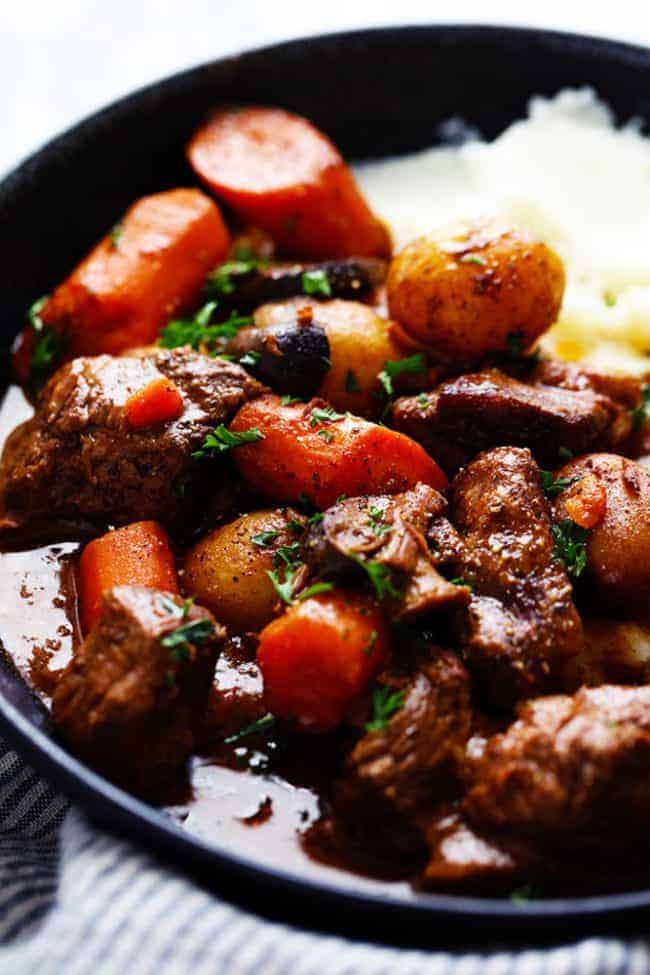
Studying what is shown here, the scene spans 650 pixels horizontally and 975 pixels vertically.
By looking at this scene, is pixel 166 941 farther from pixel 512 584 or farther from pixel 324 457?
pixel 324 457

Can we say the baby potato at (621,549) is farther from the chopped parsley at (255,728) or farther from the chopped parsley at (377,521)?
the chopped parsley at (255,728)

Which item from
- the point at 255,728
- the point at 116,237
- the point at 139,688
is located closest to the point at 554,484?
the point at 255,728

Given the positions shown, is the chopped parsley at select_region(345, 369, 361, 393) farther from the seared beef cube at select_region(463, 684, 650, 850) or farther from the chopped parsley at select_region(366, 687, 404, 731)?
the seared beef cube at select_region(463, 684, 650, 850)

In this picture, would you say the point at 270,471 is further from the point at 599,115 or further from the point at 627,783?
the point at 599,115

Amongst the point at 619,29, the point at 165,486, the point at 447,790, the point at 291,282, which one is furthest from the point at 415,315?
the point at 619,29

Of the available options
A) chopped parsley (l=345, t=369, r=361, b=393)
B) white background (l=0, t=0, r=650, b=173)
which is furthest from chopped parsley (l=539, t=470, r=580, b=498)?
white background (l=0, t=0, r=650, b=173)

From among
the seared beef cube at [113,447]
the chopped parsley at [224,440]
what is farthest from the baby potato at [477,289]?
the chopped parsley at [224,440]

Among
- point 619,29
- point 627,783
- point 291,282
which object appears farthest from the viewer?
point 619,29
